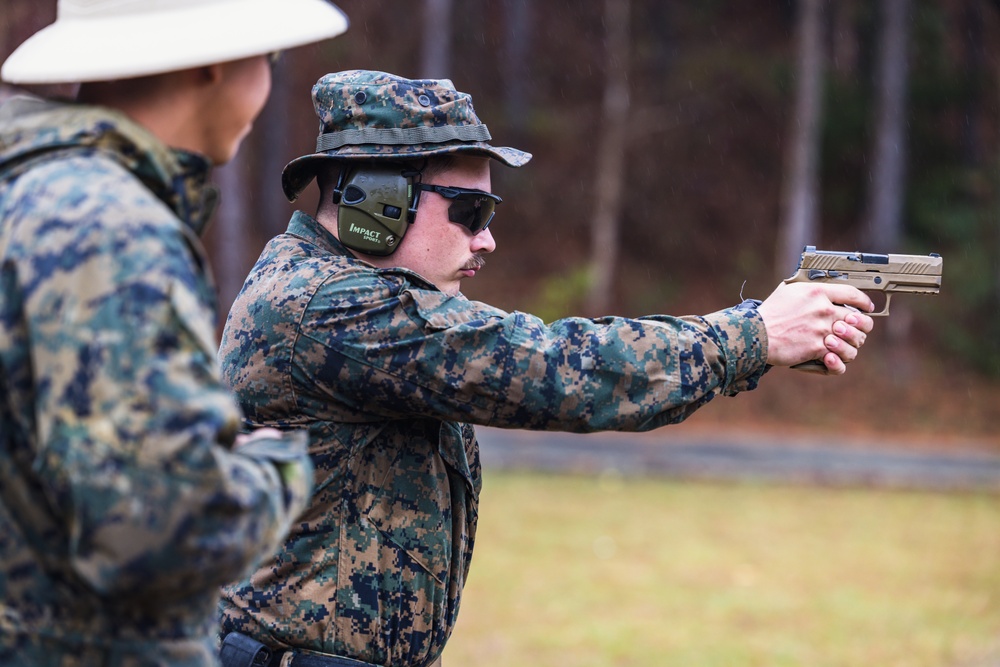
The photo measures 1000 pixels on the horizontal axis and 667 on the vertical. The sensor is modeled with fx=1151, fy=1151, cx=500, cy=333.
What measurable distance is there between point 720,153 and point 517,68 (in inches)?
218

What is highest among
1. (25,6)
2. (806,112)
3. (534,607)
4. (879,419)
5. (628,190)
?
(25,6)

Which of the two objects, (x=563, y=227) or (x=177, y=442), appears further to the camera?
Result: (x=563, y=227)

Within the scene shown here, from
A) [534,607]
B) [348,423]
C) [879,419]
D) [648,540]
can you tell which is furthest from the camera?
[879,419]

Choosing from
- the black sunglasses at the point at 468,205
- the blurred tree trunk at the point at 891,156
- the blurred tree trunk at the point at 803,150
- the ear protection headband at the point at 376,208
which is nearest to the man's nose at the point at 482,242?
the black sunglasses at the point at 468,205

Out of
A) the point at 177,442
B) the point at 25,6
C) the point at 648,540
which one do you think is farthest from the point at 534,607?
the point at 25,6

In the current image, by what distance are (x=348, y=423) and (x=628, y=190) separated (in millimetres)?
24357

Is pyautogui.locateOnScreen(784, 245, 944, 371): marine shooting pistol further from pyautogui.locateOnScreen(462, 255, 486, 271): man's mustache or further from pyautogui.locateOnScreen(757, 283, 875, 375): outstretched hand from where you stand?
pyautogui.locateOnScreen(462, 255, 486, 271): man's mustache

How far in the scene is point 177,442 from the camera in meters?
1.74

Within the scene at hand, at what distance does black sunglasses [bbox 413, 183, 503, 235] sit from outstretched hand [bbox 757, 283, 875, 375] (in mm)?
815

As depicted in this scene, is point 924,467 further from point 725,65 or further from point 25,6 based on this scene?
point 25,6

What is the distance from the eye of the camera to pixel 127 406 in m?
1.73

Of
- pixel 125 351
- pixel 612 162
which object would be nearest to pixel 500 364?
pixel 125 351

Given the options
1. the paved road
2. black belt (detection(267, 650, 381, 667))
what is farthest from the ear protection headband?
the paved road

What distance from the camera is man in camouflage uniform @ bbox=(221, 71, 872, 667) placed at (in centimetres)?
277
